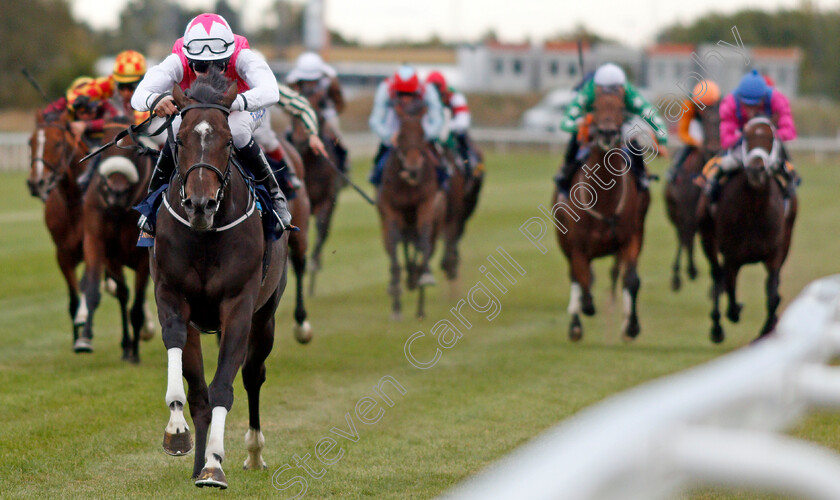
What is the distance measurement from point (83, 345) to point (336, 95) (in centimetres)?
500

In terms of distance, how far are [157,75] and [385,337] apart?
490 cm

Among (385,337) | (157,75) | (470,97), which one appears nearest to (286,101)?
(385,337)

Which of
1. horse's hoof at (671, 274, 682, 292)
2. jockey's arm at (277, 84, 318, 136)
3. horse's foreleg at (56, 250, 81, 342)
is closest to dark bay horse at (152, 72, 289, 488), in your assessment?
horse's foreleg at (56, 250, 81, 342)

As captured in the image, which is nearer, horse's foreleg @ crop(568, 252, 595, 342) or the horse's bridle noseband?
the horse's bridle noseband

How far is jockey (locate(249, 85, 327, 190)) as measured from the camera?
8.38 m

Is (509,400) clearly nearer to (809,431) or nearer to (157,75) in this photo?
(809,431)

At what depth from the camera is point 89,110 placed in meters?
9.21

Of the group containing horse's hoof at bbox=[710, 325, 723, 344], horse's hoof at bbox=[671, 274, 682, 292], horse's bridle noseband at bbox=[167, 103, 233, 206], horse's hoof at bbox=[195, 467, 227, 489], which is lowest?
horse's hoof at bbox=[671, 274, 682, 292]

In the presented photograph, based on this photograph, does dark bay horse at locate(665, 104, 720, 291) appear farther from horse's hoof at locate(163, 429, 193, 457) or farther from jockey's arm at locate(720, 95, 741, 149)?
horse's hoof at locate(163, 429, 193, 457)

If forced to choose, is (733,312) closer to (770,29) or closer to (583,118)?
(583,118)

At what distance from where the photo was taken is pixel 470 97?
6625 centimetres

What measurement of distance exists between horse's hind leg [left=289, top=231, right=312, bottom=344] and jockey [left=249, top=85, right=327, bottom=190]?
64 cm

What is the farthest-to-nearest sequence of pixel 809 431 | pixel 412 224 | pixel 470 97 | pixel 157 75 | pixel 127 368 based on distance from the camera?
pixel 470 97 → pixel 412 224 → pixel 127 368 → pixel 809 431 → pixel 157 75

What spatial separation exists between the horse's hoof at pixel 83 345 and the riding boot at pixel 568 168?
4041mm
